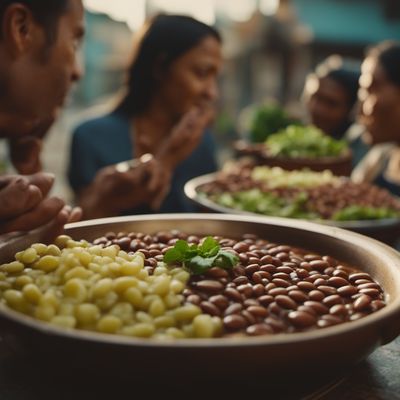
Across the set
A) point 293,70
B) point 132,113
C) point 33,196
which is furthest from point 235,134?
point 33,196

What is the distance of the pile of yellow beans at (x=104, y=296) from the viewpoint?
111 centimetres

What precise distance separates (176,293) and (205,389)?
1.03 feet

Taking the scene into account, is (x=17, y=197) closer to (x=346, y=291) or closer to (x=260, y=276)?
(x=260, y=276)

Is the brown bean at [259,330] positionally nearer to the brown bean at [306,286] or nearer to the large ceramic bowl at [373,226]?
the brown bean at [306,286]

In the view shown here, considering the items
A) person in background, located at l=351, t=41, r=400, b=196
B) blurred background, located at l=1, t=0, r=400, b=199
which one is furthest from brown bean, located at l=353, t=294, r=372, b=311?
blurred background, located at l=1, t=0, r=400, b=199

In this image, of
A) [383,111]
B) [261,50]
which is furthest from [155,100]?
[261,50]

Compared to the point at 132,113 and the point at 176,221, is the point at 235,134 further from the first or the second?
the point at 176,221

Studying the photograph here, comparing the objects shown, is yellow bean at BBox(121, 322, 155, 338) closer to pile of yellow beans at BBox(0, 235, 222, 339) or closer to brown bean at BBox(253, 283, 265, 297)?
pile of yellow beans at BBox(0, 235, 222, 339)

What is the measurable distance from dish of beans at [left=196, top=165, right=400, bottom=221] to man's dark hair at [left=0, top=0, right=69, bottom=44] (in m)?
1.23

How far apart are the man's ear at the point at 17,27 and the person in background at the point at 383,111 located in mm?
3720

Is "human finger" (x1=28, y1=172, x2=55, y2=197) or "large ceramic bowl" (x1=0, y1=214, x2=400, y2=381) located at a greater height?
"human finger" (x1=28, y1=172, x2=55, y2=197)

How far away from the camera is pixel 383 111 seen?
4.99 metres

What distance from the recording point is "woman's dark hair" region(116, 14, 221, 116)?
12.4ft

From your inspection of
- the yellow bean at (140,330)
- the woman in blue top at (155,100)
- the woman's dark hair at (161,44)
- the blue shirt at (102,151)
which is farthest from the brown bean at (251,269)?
the woman's dark hair at (161,44)
